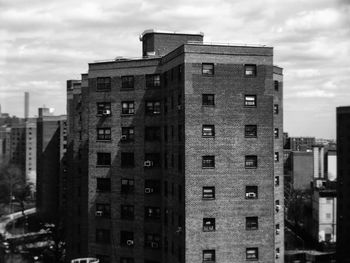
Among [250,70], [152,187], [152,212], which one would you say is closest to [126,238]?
[152,212]

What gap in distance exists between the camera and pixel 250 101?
142ft

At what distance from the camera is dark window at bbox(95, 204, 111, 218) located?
51.6 metres

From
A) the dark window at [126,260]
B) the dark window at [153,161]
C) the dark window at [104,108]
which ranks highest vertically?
the dark window at [104,108]

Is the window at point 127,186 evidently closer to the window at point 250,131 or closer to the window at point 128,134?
the window at point 128,134

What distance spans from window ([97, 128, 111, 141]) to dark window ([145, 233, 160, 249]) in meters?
10.8

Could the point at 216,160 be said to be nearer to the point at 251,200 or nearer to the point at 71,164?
the point at 251,200

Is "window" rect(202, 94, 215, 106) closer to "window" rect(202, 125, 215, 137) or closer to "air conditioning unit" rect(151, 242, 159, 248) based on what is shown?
"window" rect(202, 125, 215, 137)

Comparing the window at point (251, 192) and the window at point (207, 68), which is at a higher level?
the window at point (207, 68)

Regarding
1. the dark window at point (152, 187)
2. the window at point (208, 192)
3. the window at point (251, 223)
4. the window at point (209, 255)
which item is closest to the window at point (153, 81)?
the dark window at point (152, 187)

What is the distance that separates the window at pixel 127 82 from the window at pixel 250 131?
13672 mm

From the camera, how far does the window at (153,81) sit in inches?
1960

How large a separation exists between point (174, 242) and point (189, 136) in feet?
33.9

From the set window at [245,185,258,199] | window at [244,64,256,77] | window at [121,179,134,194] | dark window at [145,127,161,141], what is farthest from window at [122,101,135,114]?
window at [245,185,258,199]

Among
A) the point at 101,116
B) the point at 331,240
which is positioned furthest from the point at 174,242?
the point at 331,240
